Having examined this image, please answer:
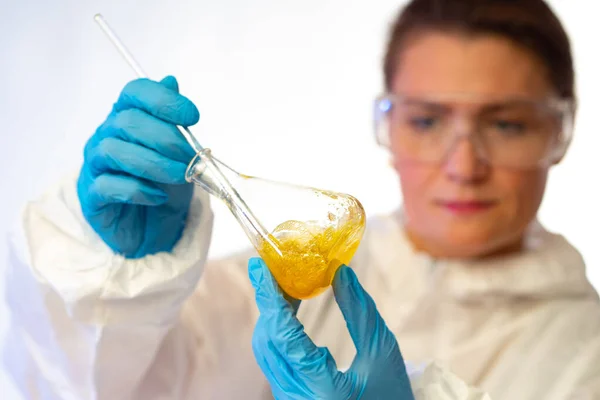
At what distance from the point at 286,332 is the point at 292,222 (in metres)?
0.17

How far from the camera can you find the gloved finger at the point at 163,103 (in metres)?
1.16

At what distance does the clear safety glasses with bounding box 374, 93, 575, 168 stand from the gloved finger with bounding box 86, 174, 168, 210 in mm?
662

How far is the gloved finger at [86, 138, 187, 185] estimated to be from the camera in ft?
3.77

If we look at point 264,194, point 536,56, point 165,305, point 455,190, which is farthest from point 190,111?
point 536,56

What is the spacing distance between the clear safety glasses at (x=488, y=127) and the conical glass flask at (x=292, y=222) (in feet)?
2.05

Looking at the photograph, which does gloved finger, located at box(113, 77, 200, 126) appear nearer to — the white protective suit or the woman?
the woman

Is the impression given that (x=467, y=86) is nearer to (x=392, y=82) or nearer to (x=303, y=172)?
(x=392, y=82)

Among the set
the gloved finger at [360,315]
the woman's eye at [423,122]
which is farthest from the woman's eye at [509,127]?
the gloved finger at [360,315]

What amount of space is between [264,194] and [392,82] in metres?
0.83

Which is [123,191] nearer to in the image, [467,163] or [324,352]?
[324,352]

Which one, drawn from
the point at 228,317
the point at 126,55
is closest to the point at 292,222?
the point at 126,55

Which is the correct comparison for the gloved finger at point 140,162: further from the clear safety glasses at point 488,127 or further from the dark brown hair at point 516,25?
the dark brown hair at point 516,25

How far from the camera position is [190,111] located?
3.80 feet

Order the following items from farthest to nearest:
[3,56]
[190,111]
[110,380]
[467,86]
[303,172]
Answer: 1. [303,172]
2. [3,56]
3. [467,86]
4. [110,380]
5. [190,111]
